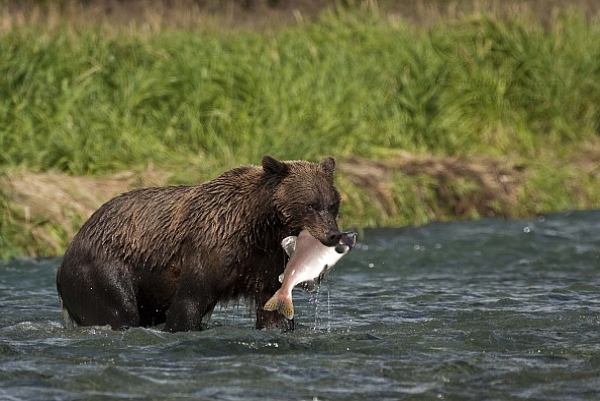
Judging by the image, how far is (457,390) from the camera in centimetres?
618

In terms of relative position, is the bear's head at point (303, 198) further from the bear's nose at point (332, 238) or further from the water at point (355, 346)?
the water at point (355, 346)

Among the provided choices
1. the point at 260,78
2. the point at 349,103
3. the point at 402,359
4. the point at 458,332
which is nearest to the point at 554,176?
the point at 349,103

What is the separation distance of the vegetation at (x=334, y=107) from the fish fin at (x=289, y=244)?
150 inches

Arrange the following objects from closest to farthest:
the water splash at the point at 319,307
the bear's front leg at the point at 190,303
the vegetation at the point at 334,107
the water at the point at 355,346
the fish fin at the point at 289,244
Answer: the water at the point at 355,346 < the fish fin at the point at 289,244 < the bear's front leg at the point at 190,303 < the water splash at the point at 319,307 < the vegetation at the point at 334,107

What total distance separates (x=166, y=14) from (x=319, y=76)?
5804 mm

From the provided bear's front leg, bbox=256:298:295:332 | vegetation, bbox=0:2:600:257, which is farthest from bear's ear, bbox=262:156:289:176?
vegetation, bbox=0:2:600:257

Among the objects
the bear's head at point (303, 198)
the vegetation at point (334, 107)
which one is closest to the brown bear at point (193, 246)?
the bear's head at point (303, 198)

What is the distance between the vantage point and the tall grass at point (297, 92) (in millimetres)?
12156

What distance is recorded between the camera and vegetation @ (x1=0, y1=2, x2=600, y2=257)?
12008 millimetres

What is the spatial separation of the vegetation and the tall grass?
0.06 feet

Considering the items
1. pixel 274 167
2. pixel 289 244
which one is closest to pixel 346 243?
pixel 289 244

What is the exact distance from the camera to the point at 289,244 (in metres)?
7.05

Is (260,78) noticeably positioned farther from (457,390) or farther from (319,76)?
(457,390)

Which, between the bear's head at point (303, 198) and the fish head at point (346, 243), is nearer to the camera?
the fish head at point (346, 243)
